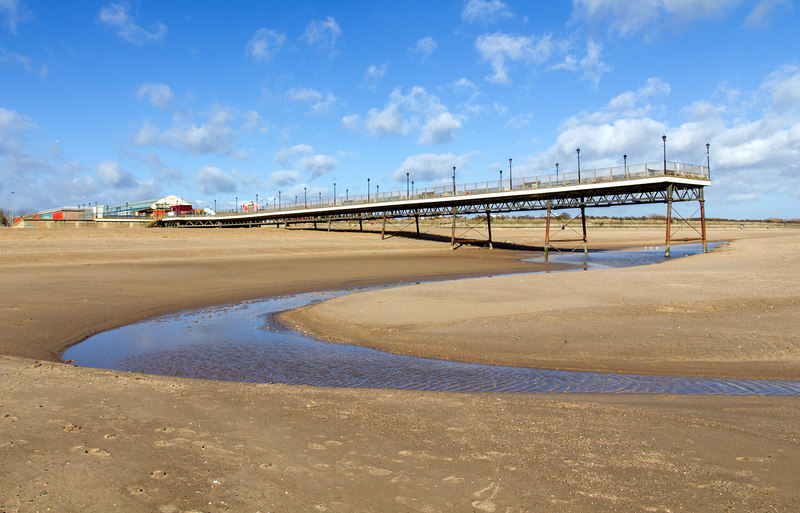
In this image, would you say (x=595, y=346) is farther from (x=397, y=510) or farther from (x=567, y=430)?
(x=397, y=510)

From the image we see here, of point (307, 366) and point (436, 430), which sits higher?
point (436, 430)

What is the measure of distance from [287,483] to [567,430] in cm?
325

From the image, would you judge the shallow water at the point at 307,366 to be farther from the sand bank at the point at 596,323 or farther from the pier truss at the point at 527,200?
the pier truss at the point at 527,200

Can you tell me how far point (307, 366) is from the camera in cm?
984

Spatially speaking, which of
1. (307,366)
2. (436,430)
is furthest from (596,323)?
(436,430)

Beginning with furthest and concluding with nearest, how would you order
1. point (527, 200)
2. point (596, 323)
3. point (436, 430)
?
point (527, 200), point (596, 323), point (436, 430)

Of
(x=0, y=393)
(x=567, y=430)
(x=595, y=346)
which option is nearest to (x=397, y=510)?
(x=567, y=430)

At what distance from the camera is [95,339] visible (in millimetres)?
12594

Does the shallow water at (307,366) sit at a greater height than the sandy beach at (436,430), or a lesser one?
lesser

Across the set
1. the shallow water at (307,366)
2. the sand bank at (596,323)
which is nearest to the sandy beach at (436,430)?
the sand bank at (596,323)

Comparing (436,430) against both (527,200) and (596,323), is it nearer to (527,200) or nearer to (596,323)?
(596,323)

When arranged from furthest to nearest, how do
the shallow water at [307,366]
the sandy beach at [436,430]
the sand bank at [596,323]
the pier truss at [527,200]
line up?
1. the pier truss at [527,200]
2. the sand bank at [596,323]
3. the shallow water at [307,366]
4. the sandy beach at [436,430]

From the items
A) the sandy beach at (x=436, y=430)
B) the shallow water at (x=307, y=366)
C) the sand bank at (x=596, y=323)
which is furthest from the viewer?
the sand bank at (x=596, y=323)

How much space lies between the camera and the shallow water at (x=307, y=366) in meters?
8.01
